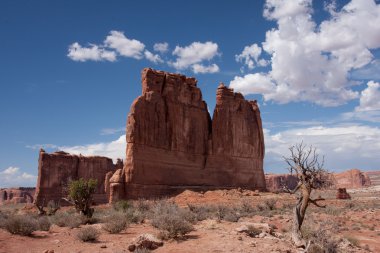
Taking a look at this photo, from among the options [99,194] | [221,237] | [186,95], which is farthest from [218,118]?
[221,237]

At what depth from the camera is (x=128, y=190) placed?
124 feet

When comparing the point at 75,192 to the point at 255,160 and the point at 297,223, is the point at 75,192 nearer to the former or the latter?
the point at 297,223

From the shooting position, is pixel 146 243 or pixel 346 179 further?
pixel 346 179

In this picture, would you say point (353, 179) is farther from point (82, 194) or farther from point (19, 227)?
point (19, 227)

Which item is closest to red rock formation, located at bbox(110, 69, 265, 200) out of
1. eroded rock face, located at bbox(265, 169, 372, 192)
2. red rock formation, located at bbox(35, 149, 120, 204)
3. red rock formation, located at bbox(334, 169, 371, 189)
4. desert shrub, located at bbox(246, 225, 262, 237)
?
red rock formation, located at bbox(35, 149, 120, 204)

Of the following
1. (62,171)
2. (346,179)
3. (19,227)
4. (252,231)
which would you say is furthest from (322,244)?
(346,179)

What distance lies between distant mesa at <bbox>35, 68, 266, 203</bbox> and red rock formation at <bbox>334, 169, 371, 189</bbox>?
240 feet

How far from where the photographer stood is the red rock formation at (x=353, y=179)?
4594 inches

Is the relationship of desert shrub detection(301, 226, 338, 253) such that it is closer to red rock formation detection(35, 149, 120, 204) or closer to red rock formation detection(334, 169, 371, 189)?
red rock formation detection(35, 149, 120, 204)

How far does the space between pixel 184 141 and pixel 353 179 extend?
91.4 meters

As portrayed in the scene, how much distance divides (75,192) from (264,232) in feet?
39.6

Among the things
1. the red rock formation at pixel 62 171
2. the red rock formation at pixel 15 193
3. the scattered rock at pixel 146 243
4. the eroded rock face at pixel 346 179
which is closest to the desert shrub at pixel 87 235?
the scattered rock at pixel 146 243

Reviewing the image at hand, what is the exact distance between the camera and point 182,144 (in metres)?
44.6

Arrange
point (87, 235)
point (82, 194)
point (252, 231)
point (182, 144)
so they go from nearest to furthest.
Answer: point (87, 235), point (252, 231), point (82, 194), point (182, 144)
